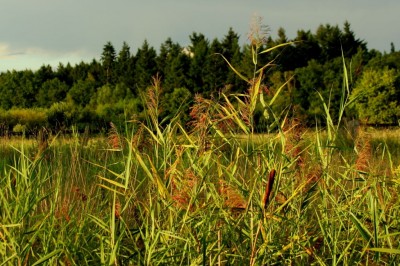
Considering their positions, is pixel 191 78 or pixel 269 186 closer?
pixel 269 186

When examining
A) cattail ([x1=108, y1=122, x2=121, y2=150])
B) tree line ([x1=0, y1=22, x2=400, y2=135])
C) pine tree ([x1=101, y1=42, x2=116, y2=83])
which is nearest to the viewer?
cattail ([x1=108, y1=122, x2=121, y2=150])

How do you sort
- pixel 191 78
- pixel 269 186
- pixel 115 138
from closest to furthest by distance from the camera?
pixel 269 186
pixel 115 138
pixel 191 78

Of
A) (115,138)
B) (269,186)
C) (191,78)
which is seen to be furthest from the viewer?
(191,78)

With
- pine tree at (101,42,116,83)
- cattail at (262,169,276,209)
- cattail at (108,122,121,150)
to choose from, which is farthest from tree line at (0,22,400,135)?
cattail at (262,169,276,209)

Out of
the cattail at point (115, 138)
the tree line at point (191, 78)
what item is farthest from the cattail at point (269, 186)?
the tree line at point (191, 78)

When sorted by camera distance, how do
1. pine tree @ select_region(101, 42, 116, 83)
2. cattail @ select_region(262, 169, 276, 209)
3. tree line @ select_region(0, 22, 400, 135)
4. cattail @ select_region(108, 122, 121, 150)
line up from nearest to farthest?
cattail @ select_region(262, 169, 276, 209)
cattail @ select_region(108, 122, 121, 150)
tree line @ select_region(0, 22, 400, 135)
pine tree @ select_region(101, 42, 116, 83)

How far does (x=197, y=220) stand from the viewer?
2168 mm

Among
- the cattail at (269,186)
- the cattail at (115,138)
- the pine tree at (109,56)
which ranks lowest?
the cattail at (269,186)

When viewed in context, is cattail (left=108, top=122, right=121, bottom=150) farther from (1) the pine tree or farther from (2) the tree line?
(1) the pine tree

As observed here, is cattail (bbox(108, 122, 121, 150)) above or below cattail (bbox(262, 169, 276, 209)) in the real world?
above

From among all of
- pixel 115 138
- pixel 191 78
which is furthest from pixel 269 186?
pixel 191 78

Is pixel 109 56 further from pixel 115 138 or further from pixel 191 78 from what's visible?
pixel 115 138

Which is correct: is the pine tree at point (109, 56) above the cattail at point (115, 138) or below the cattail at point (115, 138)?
above

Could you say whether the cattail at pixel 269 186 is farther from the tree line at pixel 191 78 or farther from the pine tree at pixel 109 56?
the pine tree at pixel 109 56
